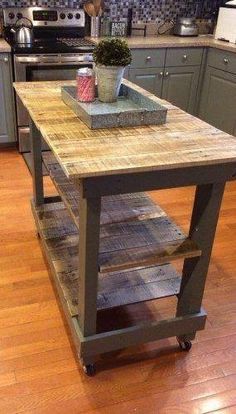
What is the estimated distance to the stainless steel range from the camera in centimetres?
311

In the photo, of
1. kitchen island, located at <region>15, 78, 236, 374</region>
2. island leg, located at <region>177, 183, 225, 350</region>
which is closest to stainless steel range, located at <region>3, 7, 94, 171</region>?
kitchen island, located at <region>15, 78, 236, 374</region>

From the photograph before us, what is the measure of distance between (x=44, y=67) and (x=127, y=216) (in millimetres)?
1968

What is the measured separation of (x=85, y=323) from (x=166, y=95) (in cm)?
283

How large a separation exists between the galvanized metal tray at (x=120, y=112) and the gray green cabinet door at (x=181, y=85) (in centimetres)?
221

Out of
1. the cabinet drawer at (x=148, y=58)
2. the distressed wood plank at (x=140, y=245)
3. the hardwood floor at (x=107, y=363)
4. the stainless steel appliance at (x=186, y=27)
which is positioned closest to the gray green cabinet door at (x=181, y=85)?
the cabinet drawer at (x=148, y=58)

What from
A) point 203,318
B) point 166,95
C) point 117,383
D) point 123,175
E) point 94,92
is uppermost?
point 94,92

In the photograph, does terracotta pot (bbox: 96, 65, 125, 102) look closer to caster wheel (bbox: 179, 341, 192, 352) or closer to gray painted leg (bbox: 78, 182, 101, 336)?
gray painted leg (bbox: 78, 182, 101, 336)

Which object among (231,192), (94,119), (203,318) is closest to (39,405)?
(203,318)

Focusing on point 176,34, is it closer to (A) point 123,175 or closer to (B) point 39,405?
(A) point 123,175

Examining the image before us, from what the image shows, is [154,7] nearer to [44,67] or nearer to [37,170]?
[44,67]

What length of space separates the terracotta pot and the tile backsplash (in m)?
2.45

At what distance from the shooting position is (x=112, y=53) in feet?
4.90

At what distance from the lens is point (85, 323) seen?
1.46 metres

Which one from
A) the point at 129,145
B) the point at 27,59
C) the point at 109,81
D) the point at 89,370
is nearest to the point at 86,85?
the point at 109,81
